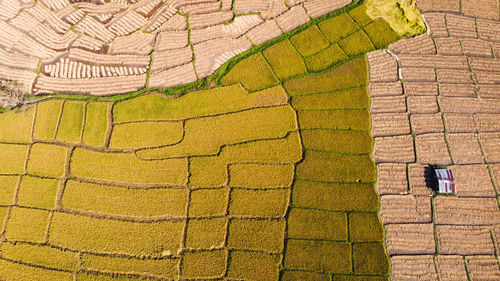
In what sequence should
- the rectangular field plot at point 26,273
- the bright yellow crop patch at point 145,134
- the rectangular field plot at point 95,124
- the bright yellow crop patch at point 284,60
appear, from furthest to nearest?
the bright yellow crop patch at point 284,60, the rectangular field plot at point 95,124, the bright yellow crop patch at point 145,134, the rectangular field plot at point 26,273

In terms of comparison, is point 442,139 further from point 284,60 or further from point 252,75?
point 252,75

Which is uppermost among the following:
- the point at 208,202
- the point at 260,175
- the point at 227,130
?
the point at 227,130

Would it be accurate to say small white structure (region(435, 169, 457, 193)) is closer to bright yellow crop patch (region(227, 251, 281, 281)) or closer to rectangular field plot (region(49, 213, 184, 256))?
bright yellow crop patch (region(227, 251, 281, 281))

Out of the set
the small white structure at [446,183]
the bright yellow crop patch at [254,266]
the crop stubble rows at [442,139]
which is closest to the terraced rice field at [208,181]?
the bright yellow crop patch at [254,266]

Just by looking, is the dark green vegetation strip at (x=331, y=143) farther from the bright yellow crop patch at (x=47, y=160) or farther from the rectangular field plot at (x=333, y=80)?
the bright yellow crop patch at (x=47, y=160)

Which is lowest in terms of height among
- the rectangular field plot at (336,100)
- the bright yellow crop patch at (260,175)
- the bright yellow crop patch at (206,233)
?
the bright yellow crop patch at (206,233)

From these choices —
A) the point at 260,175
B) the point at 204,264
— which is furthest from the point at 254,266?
the point at 260,175
